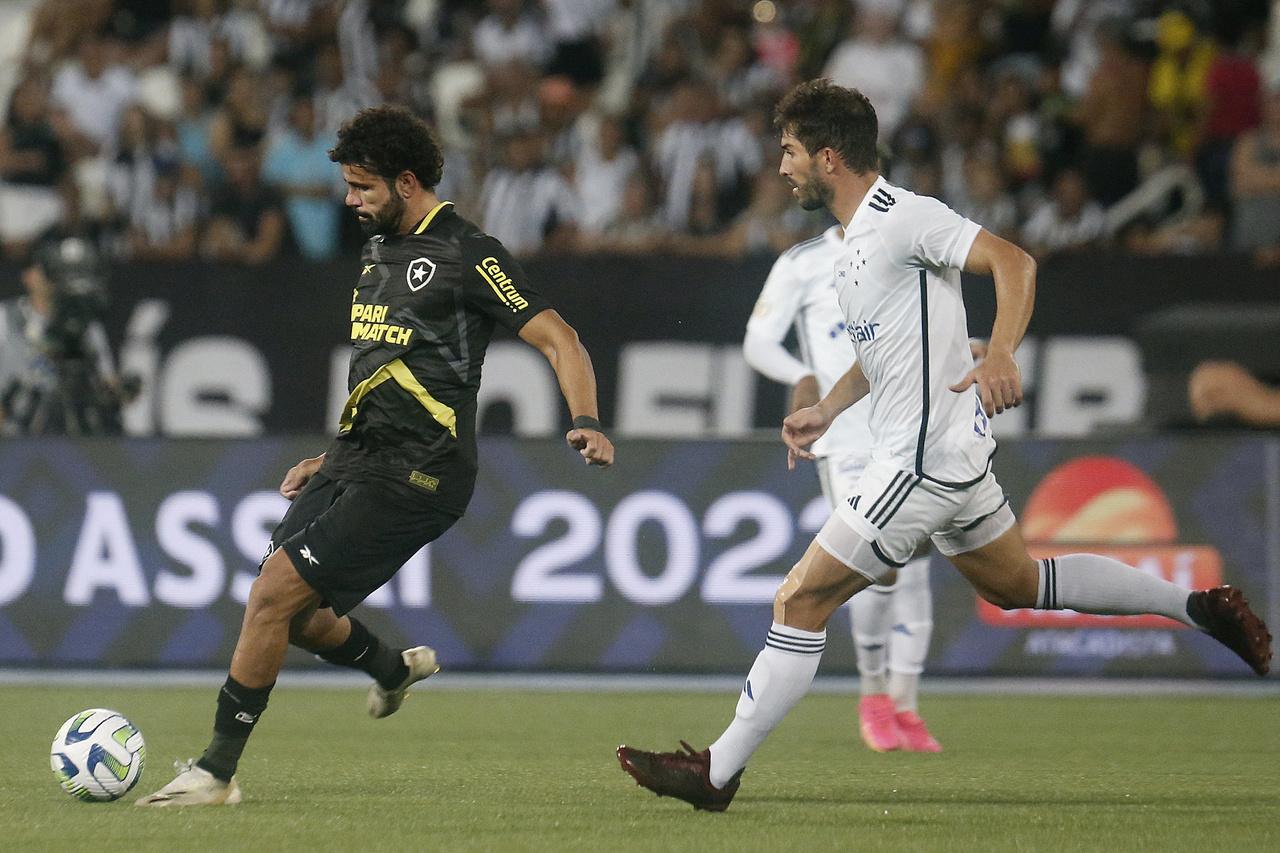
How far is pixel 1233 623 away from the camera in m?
6.47

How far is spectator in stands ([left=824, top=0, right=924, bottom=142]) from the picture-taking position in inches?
588

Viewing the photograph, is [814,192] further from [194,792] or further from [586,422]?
[194,792]

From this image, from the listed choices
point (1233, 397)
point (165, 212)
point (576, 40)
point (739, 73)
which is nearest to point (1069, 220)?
point (1233, 397)

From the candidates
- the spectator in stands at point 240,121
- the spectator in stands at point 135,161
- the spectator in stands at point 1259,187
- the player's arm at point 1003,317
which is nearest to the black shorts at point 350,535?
the player's arm at point 1003,317

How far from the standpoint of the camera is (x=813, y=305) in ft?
28.8

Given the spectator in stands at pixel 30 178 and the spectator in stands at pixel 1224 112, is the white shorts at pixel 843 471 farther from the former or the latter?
the spectator in stands at pixel 30 178

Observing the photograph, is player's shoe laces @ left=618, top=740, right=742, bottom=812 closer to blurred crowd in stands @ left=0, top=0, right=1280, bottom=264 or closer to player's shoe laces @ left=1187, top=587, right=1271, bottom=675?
player's shoe laces @ left=1187, top=587, right=1271, bottom=675

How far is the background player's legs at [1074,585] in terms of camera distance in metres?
6.55

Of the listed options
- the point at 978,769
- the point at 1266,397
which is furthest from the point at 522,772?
the point at 1266,397

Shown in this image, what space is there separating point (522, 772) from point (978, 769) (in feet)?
5.82

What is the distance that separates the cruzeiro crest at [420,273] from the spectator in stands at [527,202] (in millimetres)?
7923

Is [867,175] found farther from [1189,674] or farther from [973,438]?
[1189,674]

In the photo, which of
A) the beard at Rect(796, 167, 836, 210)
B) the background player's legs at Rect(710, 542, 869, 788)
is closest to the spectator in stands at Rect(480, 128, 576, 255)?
the beard at Rect(796, 167, 836, 210)

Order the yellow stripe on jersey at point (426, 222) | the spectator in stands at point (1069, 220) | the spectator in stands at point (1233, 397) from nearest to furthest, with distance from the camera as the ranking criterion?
1. the yellow stripe on jersey at point (426, 222)
2. the spectator in stands at point (1233, 397)
3. the spectator in stands at point (1069, 220)
